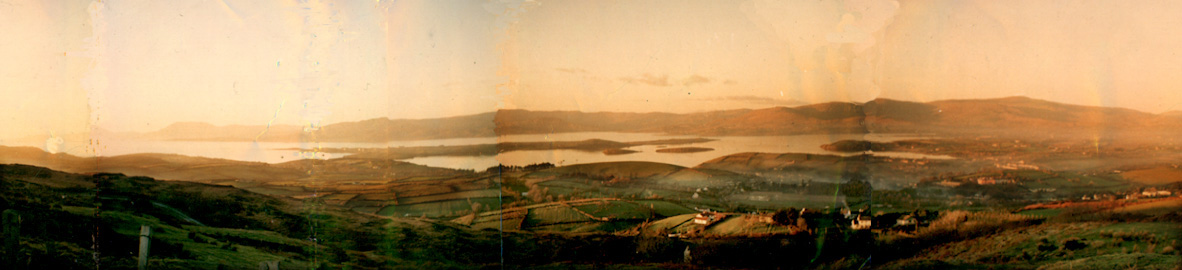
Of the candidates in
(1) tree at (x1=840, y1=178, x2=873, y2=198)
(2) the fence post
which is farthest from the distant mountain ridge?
(2) the fence post

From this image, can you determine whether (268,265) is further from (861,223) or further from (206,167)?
(861,223)

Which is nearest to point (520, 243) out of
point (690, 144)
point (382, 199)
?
point (382, 199)

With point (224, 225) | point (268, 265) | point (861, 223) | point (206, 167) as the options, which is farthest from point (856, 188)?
point (206, 167)

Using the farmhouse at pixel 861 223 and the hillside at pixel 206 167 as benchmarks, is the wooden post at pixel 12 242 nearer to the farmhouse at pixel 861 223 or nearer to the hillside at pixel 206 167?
the hillside at pixel 206 167

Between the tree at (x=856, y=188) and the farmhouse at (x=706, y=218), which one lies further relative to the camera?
the farmhouse at (x=706, y=218)

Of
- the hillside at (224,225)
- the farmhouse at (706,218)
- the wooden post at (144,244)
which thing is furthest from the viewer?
the farmhouse at (706,218)

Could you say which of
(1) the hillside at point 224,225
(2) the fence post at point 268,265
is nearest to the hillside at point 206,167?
(1) the hillside at point 224,225

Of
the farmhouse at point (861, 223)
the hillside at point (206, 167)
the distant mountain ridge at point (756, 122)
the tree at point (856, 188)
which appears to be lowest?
the farmhouse at point (861, 223)
